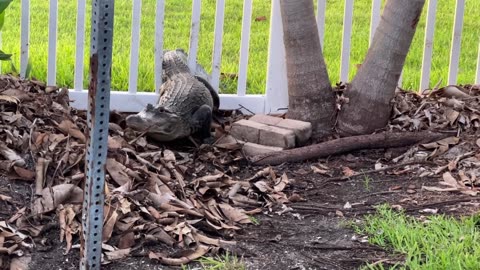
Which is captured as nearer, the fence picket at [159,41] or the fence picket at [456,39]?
the fence picket at [159,41]

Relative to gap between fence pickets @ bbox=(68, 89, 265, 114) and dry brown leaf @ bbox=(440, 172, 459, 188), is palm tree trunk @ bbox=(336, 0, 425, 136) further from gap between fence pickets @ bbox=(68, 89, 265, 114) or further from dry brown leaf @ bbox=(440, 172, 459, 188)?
dry brown leaf @ bbox=(440, 172, 459, 188)

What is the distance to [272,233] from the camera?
407cm

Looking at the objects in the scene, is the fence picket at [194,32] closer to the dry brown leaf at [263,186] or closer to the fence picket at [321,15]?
the fence picket at [321,15]

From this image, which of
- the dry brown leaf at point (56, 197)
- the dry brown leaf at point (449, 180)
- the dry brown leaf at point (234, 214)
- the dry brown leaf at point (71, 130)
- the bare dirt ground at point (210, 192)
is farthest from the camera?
the dry brown leaf at point (71, 130)

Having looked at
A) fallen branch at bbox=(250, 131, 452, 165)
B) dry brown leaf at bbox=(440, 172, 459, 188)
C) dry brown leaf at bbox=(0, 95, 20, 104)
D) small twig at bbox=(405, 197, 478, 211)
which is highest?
dry brown leaf at bbox=(0, 95, 20, 104)

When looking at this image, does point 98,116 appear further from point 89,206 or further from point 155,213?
point 155,213

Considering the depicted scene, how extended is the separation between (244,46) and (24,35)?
4.79 feet

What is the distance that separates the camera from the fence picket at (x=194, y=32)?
19.4 feet

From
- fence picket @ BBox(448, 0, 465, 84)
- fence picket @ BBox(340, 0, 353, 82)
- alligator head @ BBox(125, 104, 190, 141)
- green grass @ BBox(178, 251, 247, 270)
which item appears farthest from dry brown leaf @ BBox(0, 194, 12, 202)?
fence picket @ BBox(448, 0, 465, 84)

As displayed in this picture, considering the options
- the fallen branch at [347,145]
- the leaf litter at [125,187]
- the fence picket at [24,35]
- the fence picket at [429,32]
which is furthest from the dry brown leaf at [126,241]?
the fence picket at [429,32]

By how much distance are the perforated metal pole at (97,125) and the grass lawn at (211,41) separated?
3128 millimetres

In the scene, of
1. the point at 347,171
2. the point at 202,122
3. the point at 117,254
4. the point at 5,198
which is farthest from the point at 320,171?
the point at 5,198

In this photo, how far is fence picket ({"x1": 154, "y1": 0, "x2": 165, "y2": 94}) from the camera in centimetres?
594

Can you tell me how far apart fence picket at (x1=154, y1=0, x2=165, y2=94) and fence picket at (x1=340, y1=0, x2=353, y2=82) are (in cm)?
123
